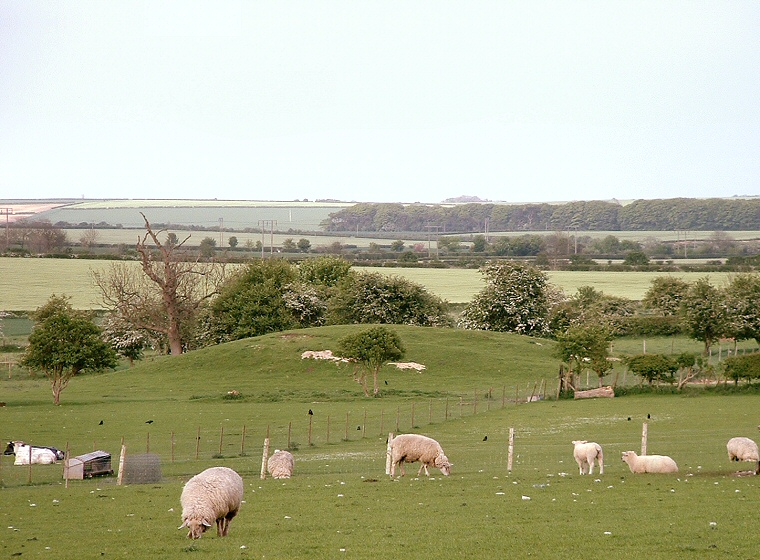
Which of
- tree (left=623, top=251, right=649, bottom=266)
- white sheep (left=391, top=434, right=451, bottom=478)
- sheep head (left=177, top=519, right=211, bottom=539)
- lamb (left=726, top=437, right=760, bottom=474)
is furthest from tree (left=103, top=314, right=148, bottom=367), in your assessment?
tree (left=623, top=251, right=649, bottom=266)

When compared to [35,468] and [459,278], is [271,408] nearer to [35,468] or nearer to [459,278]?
[35,468]

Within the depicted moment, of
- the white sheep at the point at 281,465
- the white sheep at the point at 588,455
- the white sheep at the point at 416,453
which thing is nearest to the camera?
the white sheep at the point at 588,455

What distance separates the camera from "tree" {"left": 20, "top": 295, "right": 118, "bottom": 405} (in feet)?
192

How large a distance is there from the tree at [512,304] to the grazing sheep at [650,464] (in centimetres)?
6732

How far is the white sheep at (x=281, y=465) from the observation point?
29.8 m

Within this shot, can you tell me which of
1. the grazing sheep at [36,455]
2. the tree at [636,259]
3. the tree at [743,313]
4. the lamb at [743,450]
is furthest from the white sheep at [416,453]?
the tree at [636,259]

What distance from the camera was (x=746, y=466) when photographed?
2897 centimetres

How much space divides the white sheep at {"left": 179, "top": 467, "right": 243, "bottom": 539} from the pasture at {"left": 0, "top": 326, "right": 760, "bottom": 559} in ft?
1.41

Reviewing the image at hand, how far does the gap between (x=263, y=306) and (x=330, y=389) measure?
29979 millimetres

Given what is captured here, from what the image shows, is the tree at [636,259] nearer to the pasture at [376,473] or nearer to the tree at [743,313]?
the tree at [743,313]

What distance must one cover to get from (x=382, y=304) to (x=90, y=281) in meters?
57.6

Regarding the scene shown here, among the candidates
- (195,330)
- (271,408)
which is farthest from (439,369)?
(195,330)

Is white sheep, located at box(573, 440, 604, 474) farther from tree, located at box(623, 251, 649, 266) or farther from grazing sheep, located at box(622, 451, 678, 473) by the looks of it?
tree, located at box(623, 251, 649, 266)

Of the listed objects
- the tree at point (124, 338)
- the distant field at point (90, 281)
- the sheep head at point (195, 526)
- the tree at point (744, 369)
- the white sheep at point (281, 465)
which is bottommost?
the tree at point (124, 338)
